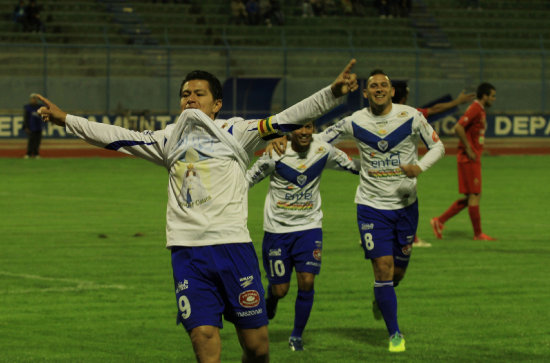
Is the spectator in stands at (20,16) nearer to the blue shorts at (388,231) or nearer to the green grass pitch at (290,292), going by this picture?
the green grass pitch at (290,292)

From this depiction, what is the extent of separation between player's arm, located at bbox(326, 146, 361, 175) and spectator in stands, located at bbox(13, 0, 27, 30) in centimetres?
3384

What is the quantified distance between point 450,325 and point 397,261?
77cm

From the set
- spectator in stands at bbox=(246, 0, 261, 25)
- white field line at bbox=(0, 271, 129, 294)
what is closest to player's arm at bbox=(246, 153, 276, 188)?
white field line at bbox=(0, 271, 129, 294)

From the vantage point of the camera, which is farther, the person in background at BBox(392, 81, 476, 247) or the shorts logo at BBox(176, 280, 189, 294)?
the person in background at BBox(392, 81, 476, 247)

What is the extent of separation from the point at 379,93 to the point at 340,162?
0.73 metres

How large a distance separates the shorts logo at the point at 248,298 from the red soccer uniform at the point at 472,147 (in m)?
10.5

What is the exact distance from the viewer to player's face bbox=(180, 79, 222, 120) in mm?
6215

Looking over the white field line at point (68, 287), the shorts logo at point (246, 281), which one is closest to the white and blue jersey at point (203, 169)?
the shorts logo at point (246, 281)

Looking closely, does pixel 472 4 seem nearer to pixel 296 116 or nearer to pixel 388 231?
pixel 388 231

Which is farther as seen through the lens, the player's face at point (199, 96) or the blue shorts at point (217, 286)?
the player's face at point (199, 96)

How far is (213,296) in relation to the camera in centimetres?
611

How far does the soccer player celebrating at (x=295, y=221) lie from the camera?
30.3 ft

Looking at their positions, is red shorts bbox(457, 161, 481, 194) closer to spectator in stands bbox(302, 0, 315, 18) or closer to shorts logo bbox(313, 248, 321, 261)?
shorts logo bbox(313, 248, 321, 261)

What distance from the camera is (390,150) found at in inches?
390
